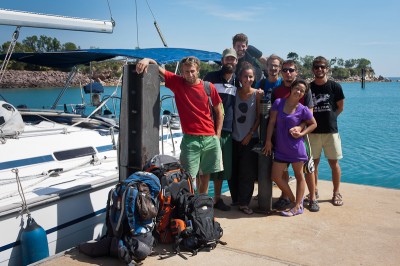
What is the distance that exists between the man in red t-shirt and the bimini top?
2.05m

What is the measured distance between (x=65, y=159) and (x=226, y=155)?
2.33m

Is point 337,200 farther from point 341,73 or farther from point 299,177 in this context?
point 341,73

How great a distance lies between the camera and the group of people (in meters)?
4.41

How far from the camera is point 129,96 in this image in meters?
4.36

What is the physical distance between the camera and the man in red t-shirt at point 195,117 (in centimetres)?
434

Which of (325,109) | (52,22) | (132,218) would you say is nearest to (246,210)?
(325,109)

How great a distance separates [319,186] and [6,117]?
15.7 ft

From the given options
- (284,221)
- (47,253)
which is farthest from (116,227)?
(284,221)

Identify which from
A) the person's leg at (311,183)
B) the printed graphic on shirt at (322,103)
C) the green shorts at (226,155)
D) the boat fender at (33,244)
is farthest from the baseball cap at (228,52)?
the boat fender at (33,244)

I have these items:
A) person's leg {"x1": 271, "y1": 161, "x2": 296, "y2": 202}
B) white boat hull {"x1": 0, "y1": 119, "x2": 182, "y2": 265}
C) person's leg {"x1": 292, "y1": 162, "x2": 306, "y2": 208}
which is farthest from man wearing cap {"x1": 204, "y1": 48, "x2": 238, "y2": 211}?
white boat hull {"x1": 0, "y1": 119, "x2": 182, "y2": 265}

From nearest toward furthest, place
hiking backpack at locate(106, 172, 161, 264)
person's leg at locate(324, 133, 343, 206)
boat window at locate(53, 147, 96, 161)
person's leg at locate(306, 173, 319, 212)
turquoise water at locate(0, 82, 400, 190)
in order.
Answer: hiking backpack at locate(106, 172, 161, 264), person's leg at locate(306, 173, 319, 212), person's leg at locate(324, 133, 343, 206), boat window at locate(53, 147, 96, 161), turquoise water at locate(0, 82, 400, 190)

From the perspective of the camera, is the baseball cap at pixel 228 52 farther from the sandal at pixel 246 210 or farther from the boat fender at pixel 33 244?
the boat fender at pixel 33 244

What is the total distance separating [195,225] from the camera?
12.6 feet

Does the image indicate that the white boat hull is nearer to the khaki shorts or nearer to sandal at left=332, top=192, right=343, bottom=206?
the khaki shorts
